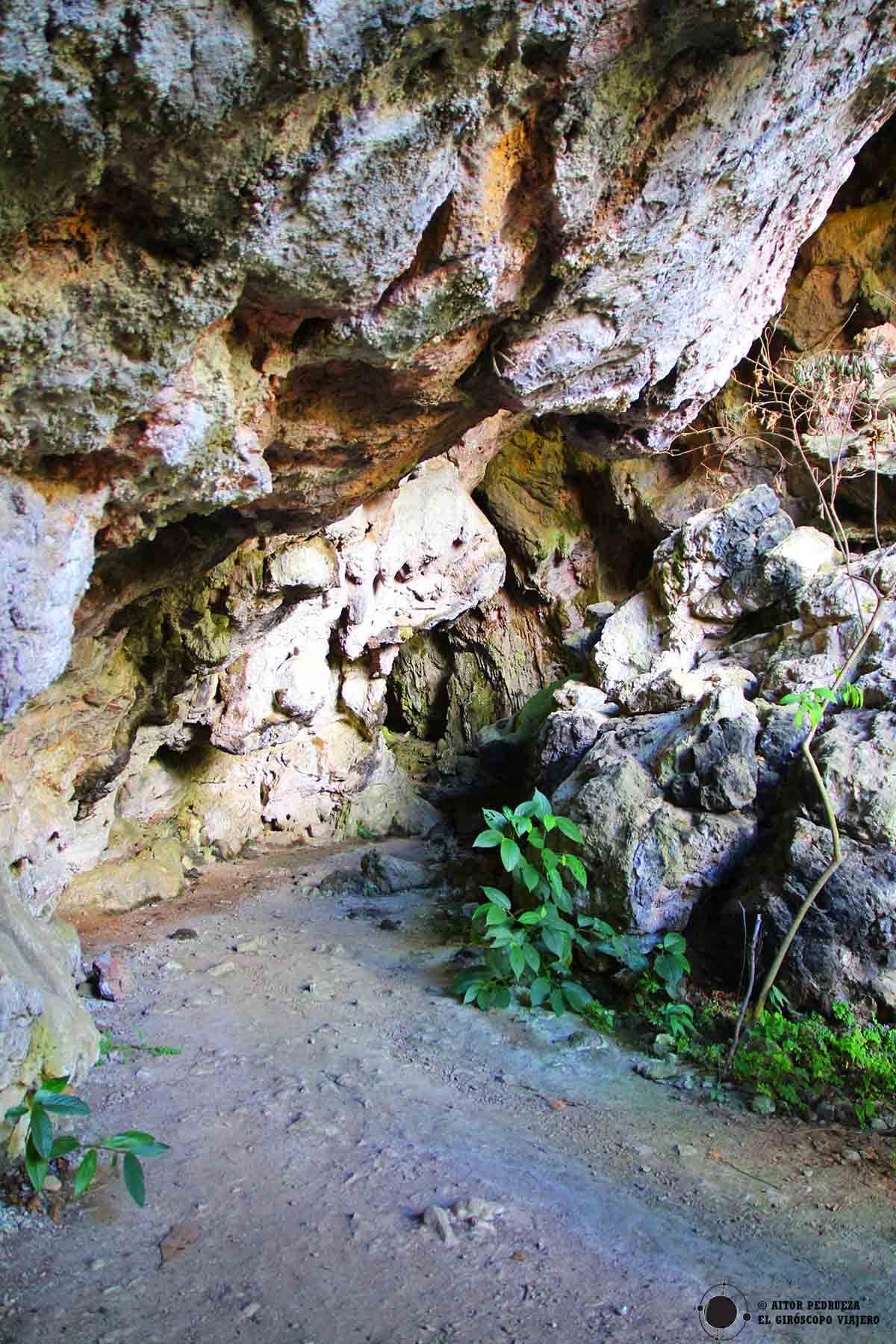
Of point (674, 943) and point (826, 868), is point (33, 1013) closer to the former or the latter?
point (674, 943)

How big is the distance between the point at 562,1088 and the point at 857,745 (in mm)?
3173

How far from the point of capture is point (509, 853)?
604cm

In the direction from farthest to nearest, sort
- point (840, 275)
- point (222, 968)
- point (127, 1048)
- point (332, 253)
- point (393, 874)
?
point (840, 275)
point (393, 874)
point (222, 968)
point (127, 1048)
point (332, 253)

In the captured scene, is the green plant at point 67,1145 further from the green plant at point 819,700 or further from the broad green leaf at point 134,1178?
the green plant at point 819,700

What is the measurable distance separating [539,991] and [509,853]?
993 millimetres

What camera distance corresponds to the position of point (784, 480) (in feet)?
39.1

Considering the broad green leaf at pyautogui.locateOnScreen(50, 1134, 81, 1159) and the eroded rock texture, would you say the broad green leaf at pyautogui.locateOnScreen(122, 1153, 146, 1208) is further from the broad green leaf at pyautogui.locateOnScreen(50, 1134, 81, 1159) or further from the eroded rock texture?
the eroded rock texture

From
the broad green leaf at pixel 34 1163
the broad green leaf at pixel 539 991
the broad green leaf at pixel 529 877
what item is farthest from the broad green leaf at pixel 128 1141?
the broad green leaf at pixel 529 877

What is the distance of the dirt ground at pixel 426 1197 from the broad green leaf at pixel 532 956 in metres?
0.35

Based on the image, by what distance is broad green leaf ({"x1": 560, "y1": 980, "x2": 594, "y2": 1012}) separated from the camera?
6004 mm

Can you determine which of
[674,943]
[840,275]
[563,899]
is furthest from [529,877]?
[840,275]

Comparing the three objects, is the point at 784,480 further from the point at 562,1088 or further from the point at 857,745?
the point at 562,1088

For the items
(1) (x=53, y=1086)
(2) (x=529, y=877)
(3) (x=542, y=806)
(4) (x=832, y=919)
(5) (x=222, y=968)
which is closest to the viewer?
(1) (x=53, y=1086)

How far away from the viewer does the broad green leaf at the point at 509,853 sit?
599cm
